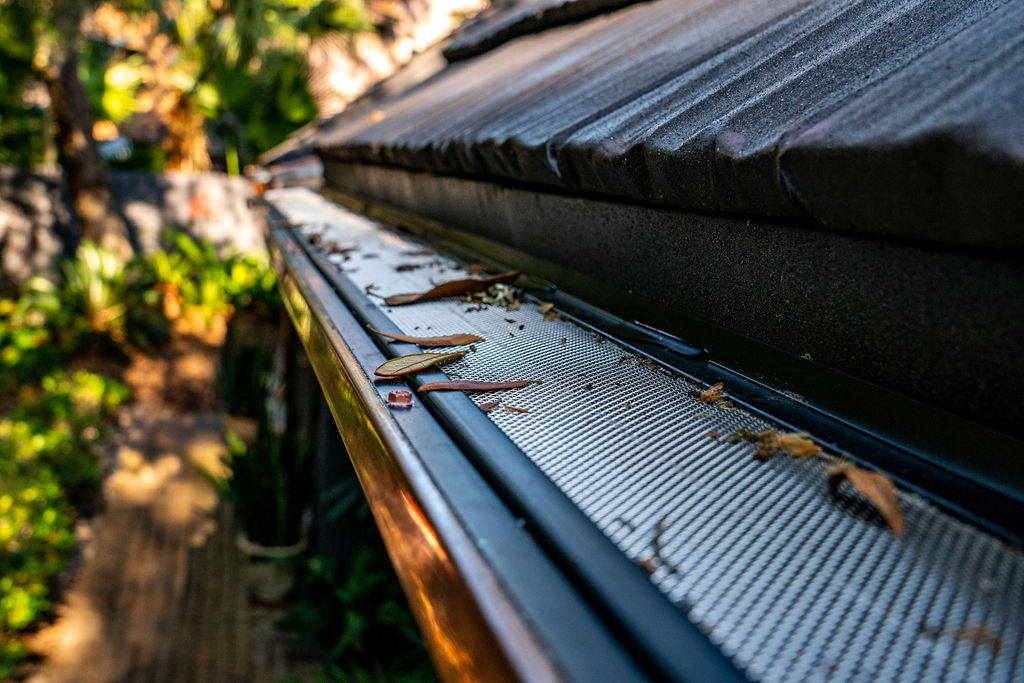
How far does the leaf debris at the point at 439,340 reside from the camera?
1115 mm

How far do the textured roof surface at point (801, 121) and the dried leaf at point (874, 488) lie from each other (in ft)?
0.84

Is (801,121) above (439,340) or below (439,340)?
above

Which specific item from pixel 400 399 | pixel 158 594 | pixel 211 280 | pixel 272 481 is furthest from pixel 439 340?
pixel 211 280

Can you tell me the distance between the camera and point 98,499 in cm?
573

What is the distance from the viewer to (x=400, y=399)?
88cm

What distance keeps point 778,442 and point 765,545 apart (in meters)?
0.21

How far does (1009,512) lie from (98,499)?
6548 mm

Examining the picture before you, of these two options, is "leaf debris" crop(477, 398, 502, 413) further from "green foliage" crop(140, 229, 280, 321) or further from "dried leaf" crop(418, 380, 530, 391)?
"green foliage" crop(140, 229, 280, 321)

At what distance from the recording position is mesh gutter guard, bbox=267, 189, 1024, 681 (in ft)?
1.57

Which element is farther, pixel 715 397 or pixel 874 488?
pixel 715 397

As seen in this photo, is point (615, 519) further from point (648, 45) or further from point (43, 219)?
point (43, 219)

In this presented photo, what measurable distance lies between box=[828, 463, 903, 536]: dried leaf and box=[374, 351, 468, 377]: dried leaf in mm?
547

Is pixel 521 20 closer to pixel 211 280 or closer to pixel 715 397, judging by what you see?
pixel 715 397

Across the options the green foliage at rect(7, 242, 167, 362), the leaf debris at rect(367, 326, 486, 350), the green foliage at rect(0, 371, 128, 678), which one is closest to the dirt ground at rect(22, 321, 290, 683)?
the green foliage at rect(0, 371, 128, 678)
